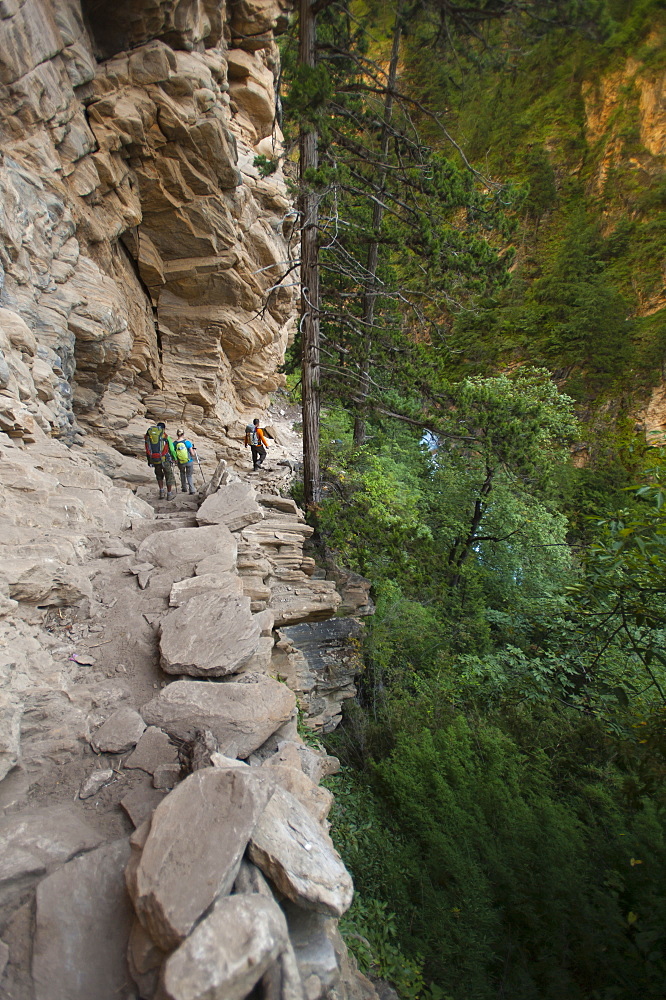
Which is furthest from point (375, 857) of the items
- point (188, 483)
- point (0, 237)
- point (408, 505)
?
point (0, 237)

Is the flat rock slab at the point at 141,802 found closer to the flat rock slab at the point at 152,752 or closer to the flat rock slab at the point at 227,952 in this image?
the flat rock slab at the point at 152,752

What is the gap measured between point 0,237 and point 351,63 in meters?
6.45

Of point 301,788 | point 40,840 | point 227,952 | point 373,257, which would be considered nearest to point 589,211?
point 373,257

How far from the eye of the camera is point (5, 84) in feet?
24.7

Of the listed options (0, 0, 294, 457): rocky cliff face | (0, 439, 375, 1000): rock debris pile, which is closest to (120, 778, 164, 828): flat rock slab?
(0, 439, 375, 1000): rock debris pile

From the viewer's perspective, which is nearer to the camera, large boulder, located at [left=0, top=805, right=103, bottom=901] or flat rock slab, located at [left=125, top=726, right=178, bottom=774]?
large boulder, located at [left=0, top=805, right=103, bottom=901]

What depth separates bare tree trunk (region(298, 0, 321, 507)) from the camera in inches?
273

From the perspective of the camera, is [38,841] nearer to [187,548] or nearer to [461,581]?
[187,548]

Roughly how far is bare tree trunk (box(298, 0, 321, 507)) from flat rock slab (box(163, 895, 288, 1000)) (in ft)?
22.2

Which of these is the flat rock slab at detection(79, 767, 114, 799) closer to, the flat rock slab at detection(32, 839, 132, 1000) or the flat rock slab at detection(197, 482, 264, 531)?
the flat rock slab at detection(32, 839, 132, 1000)

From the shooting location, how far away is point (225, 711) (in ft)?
10.0

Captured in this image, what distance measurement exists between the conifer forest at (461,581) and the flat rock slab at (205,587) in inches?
123

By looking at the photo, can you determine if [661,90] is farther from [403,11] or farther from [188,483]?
[188,483]

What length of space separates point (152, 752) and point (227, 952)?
139 cm
